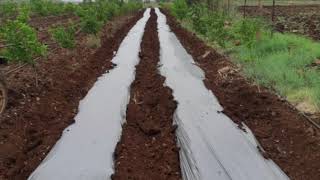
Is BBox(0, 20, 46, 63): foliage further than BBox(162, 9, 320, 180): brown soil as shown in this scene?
Yes

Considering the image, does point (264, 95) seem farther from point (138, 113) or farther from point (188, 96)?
point (138, 113)

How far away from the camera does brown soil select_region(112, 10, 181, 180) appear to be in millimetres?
5508

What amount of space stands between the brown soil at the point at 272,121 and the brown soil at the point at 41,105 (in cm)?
260

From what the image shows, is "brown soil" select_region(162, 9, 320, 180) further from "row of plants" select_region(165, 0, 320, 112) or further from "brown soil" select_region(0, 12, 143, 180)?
"brown soil" select_region(0, 12, 143, 180)

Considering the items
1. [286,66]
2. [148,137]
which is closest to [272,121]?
[148,137]

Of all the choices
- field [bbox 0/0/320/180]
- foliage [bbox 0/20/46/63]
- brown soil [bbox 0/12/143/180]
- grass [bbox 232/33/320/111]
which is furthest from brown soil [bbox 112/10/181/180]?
foliage [bbox 0/20/46/63]

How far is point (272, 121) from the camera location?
724cm

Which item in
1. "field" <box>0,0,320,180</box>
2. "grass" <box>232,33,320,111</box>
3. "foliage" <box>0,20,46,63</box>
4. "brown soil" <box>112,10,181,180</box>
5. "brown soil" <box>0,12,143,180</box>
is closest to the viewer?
"brown soil" <box>112,10,181,180</box>

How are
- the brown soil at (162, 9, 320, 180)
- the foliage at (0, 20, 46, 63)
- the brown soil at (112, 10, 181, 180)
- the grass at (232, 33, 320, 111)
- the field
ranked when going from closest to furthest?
the brown soil at (112, 10, 181, 180), the field, the brown soil at (162, 9, 320, 180), the grass at (232, 33, 320, 111), the foliage at (0, 20, 46, 63)

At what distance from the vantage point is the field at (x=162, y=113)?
5656 millimetres

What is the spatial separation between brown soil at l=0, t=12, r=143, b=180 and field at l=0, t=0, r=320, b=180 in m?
0.02

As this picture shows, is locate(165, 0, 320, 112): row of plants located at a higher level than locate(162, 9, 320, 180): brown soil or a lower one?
higher

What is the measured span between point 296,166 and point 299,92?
2.58 meters

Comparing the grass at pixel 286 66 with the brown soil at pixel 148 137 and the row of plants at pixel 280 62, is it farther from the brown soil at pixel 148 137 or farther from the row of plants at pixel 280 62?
the brown soil at pixel 148 137
